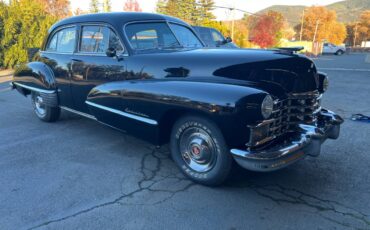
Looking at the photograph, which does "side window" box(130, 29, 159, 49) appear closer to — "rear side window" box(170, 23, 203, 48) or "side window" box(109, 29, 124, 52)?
"side window" box(109, 29, 124, 52)

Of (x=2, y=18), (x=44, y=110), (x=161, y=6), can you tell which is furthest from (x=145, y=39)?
(x=161, y=6)

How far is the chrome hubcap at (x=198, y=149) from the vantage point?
10.7 feet

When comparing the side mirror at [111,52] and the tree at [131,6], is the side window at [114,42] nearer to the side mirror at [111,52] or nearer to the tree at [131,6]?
the side mirror at [111,52]

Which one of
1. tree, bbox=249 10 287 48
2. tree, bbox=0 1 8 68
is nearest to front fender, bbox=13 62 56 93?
tree, bbox=0 1 8 68

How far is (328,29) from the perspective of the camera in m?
63.4

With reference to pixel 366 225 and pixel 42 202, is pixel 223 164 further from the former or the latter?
pixel 42 202

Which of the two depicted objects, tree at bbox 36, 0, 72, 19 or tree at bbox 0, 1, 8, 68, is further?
tree at bbox 36, 0, 72, 19

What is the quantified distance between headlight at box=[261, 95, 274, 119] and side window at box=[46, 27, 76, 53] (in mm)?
3283

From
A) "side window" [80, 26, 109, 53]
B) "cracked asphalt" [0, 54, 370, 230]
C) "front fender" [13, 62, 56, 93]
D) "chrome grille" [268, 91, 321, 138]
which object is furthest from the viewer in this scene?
"front fender" [13, 62, 56, 93]

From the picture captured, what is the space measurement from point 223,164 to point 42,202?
1.79 m

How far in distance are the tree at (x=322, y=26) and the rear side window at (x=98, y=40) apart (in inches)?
2523

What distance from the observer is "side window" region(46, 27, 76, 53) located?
16.2 feet

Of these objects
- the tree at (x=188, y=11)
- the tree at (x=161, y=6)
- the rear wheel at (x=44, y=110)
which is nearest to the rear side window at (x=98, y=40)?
the rear wheel at (x=44, y=110)

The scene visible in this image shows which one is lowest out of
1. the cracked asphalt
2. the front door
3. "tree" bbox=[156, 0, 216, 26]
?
the cracked asphalt
